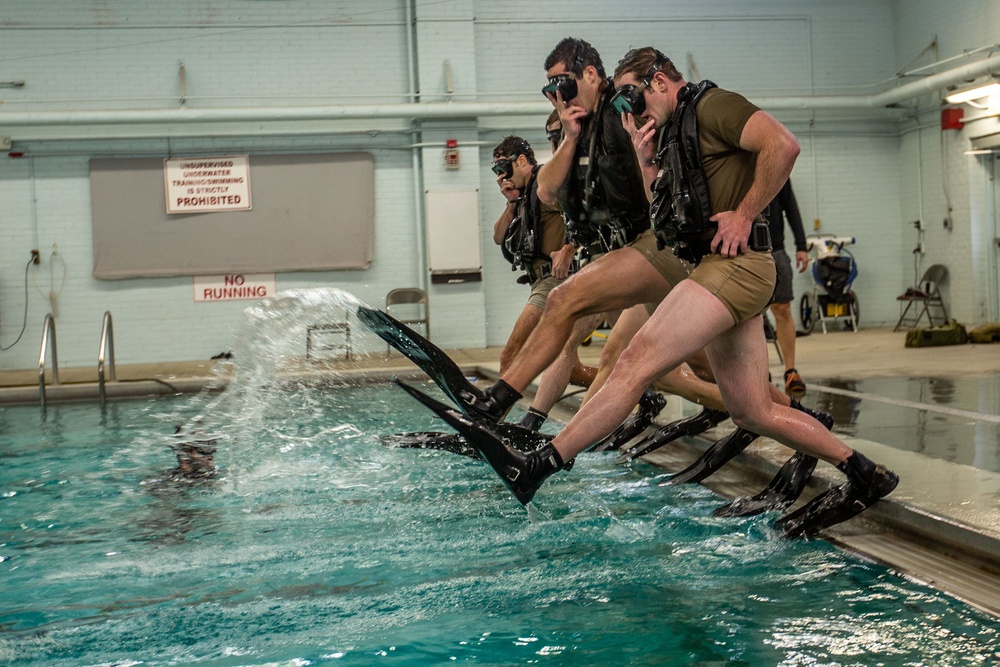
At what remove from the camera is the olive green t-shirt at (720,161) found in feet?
12.0

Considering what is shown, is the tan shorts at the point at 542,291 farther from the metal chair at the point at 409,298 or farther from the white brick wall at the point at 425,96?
the white brick wall at the point at 425,96

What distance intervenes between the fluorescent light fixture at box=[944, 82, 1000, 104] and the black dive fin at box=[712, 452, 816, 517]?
11.6m

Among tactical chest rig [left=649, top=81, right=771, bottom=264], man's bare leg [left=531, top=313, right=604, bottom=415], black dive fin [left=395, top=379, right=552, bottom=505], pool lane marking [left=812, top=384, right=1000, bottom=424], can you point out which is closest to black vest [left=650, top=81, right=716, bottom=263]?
tactical chest rig [left=649, top=81, right=771, bottom=264]

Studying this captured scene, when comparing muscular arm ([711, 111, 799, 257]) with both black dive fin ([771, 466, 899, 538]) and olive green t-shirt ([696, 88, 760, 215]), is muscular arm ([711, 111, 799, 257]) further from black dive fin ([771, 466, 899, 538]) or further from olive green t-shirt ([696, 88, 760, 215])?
black dive fin ([771, 466, 899, 538])

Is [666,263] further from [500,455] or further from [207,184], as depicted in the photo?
[207,184]

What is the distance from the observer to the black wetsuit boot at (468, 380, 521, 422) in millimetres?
4523

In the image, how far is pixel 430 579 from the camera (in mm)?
3523

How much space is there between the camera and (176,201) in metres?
15.0

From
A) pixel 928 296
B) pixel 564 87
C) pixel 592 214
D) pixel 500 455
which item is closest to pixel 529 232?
pixel 592 214

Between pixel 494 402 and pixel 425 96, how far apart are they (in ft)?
38.0

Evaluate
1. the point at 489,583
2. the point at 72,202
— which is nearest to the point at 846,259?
the point at 72,202

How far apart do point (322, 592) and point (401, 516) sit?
1184mm

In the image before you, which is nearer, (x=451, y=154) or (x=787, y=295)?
(x=787, y=295)

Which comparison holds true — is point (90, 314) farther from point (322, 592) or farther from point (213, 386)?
point (322, 592)
